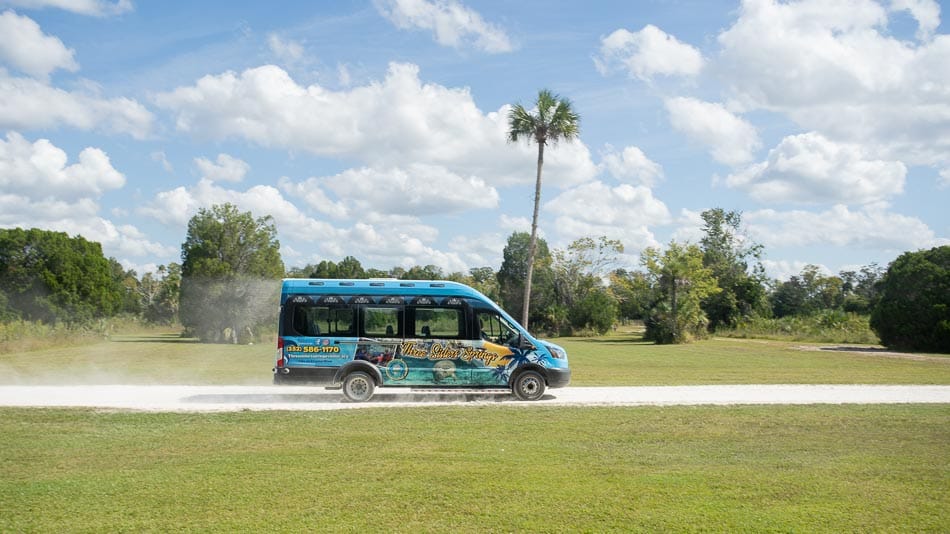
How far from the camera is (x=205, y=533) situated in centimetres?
631

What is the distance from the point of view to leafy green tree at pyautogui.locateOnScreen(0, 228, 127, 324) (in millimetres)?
40344

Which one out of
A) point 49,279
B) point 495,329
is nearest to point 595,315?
point 49,279

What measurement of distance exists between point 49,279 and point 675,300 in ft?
123

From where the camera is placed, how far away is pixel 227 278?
133ft

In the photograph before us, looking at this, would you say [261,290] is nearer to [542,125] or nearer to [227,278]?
[227,278]

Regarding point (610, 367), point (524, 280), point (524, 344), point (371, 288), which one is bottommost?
point (610, 367)

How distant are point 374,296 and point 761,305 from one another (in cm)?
5191

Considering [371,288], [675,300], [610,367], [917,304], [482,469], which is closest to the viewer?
[482,469]

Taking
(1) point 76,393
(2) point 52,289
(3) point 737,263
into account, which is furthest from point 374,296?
(3) point 737,263

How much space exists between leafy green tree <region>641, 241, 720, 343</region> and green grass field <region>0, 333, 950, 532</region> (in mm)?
30709

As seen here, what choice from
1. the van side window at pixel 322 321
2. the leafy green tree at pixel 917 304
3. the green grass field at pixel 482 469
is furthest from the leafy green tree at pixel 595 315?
the van side window at pixel 322 321

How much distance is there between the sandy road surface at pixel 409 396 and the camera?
47.4ft

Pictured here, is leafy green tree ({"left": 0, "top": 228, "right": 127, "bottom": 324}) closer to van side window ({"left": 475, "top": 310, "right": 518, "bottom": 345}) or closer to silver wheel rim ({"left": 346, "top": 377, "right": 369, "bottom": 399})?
silver wheel rim ({"left": 346, "top": 377, "right": 369, "bottom": 399})

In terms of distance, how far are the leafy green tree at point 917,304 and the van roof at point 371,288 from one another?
92.9 feet
